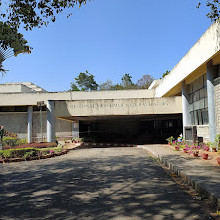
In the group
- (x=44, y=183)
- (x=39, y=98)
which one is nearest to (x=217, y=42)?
(x=44, y=183)

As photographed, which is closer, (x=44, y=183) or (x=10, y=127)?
(x=44, y=183)

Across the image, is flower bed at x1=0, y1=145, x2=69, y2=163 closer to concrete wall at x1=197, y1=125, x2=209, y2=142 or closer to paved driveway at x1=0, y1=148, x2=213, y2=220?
paved driveway at x1=0, y1=148, x2=213, y2=220

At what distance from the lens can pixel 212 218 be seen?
3295 mm

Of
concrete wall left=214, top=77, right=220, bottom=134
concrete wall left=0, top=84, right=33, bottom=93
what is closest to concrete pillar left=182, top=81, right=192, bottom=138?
concrete wall left=214, top=77, right=220, bottom=134

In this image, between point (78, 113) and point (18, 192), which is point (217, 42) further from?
point (78, 113)

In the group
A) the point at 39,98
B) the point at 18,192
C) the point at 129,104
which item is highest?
the point at 39,98

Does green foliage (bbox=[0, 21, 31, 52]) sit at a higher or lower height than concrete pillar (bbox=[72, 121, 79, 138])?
higher

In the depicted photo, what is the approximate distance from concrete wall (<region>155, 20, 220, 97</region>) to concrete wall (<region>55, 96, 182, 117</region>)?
5.51 feet

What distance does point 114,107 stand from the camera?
52.5 feet

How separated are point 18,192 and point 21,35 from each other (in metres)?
6.03

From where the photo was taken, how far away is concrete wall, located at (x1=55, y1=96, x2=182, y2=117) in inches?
629

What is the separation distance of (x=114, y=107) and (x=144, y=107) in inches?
87.2

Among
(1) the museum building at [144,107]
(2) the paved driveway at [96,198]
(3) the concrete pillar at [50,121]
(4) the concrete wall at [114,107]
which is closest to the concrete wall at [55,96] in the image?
(1) the museum building at [144,107]

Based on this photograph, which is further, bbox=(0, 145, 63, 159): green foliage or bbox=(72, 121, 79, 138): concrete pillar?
bbox=(72, 121, 79, 138): concrete pillar
